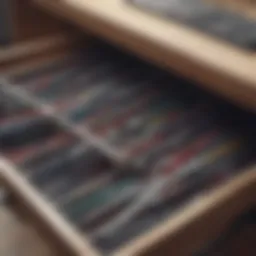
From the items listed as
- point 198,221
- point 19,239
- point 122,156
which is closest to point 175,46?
point 122,156

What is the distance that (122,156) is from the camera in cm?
89

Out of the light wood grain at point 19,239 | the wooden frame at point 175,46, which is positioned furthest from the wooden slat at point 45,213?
the wooden frame at point 175,46

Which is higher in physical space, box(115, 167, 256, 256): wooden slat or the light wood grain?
the light wood grain

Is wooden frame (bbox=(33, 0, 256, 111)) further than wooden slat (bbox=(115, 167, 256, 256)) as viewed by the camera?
Yes

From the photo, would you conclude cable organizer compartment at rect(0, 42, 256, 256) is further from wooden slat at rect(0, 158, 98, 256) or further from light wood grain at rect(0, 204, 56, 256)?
light wood grain at rect(0, 204, 56, 256)

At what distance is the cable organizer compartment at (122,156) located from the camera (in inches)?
29.2

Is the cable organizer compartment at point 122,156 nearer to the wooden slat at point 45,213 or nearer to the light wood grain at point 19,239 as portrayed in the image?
the wooden slat at point 45,213

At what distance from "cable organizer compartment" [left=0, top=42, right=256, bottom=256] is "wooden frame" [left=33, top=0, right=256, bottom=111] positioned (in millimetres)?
109

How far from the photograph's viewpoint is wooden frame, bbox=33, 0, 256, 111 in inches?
33.3

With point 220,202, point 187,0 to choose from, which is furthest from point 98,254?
point 187,0

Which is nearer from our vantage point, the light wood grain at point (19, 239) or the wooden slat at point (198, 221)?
the wooden slat at point (198, 221)

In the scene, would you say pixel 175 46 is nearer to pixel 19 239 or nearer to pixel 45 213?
pixel 45 213

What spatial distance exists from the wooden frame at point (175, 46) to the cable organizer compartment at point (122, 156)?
11cm

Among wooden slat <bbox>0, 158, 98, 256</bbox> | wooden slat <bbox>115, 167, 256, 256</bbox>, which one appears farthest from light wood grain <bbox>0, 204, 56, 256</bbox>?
wooden slat <bbox>115, 167, 256, 256</bbox>
